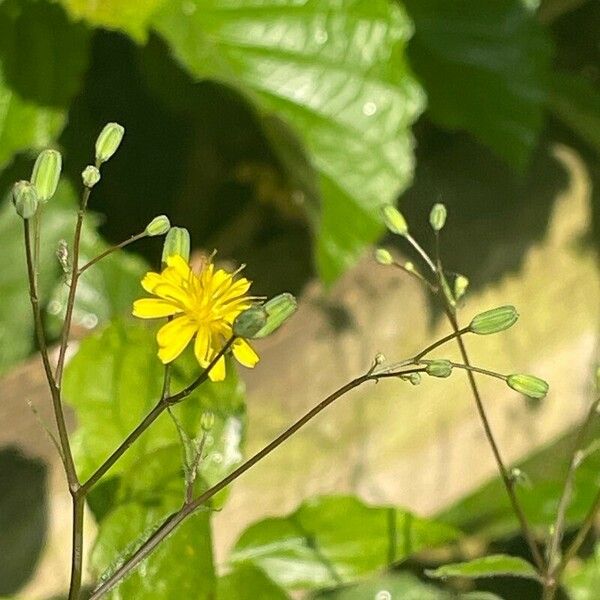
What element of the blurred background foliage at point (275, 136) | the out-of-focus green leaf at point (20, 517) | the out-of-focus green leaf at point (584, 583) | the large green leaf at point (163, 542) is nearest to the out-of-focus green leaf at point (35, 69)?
the blurred background foliage at point (275, 136)

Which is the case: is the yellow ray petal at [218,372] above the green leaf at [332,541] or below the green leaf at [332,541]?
above

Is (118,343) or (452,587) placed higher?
(118,343)

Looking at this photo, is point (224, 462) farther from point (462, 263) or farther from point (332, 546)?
point (462, 263)

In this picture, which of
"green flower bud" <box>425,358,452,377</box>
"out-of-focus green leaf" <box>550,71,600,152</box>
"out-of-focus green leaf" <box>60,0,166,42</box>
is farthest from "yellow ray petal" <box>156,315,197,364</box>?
"out-of-focus green leaf" <box>550,71,600,152</box>

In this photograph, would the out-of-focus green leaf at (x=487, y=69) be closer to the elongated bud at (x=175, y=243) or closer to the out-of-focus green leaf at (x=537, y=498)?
the out-of-focus green leaf at (x=537, y=498)

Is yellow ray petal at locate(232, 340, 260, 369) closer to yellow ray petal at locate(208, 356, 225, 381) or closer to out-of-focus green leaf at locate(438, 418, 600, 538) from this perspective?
yellow ray petal at locate(208, 356, 225, 381)

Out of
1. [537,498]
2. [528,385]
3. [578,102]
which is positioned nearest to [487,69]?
[578,102]

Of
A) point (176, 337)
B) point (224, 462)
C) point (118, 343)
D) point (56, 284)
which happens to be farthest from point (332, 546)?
point (56, 284)
